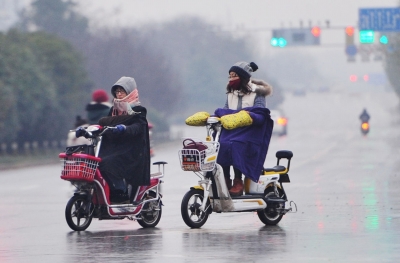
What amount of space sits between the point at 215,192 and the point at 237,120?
92cm

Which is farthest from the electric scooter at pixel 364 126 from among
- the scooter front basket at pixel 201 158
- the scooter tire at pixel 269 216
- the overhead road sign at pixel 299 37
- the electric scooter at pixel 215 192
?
the scooter front basket at pixel 201 158

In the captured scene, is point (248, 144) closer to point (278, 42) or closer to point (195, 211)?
point (195, 211)

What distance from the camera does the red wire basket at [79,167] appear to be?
486 inches

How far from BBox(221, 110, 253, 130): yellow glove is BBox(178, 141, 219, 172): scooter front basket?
0.85ft

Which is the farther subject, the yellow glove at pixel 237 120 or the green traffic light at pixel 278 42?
the green traffic light at pixel 278 42

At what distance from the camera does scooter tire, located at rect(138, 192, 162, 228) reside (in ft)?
43.5

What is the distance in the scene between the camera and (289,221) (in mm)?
13672

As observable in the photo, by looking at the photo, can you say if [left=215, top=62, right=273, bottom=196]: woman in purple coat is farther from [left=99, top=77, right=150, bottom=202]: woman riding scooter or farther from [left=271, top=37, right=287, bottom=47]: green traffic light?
[left=271, top=37, right=287, bottom=47]: green traffic light

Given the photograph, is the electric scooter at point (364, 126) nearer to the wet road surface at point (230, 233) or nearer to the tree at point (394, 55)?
the tree at point (394, 55)

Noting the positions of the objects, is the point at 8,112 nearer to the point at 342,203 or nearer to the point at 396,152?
the point at 396,152

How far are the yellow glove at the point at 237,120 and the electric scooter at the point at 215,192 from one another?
0.38ft

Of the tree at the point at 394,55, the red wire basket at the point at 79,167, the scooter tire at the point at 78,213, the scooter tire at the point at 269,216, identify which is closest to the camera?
the red wire basket at the point at 79,167

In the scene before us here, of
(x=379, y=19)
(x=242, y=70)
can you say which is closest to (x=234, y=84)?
(x=242, y=70)

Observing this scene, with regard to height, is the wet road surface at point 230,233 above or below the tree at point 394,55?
below
